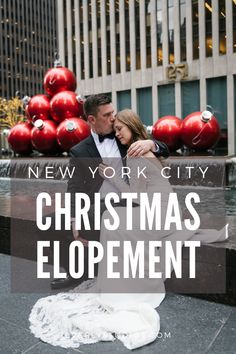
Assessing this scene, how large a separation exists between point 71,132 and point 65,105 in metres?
0.86

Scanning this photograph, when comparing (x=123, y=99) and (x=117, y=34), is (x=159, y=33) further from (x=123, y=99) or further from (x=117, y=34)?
(x=123, y=99)

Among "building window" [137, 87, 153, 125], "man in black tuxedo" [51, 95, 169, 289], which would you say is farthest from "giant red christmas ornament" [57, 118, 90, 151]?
"building window" [137, 87, 153, 125]

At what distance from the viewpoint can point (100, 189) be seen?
126 inches

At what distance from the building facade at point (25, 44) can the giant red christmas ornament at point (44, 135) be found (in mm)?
80852

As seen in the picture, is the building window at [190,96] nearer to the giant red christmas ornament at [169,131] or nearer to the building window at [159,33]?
the building window at [159,33]

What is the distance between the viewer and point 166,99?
27.1 m

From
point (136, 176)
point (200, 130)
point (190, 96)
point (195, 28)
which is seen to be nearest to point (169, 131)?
point (200, 130)

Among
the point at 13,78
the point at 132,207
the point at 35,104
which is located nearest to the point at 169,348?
the point at 132,207

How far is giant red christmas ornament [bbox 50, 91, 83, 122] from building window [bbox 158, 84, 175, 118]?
61.0 feet

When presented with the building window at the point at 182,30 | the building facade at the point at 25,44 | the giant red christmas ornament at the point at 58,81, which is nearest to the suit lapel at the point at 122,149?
the giant red christmas ornament at the point at 58,81

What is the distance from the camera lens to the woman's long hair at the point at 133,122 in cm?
281

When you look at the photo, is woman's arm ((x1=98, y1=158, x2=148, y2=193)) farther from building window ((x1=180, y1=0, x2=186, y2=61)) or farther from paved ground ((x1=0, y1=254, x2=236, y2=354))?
building window ((x1=180, y1=0, x2=186, y2=61))

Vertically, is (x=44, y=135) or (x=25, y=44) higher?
(x=25, y=44)

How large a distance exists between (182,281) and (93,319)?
2.63 feet
